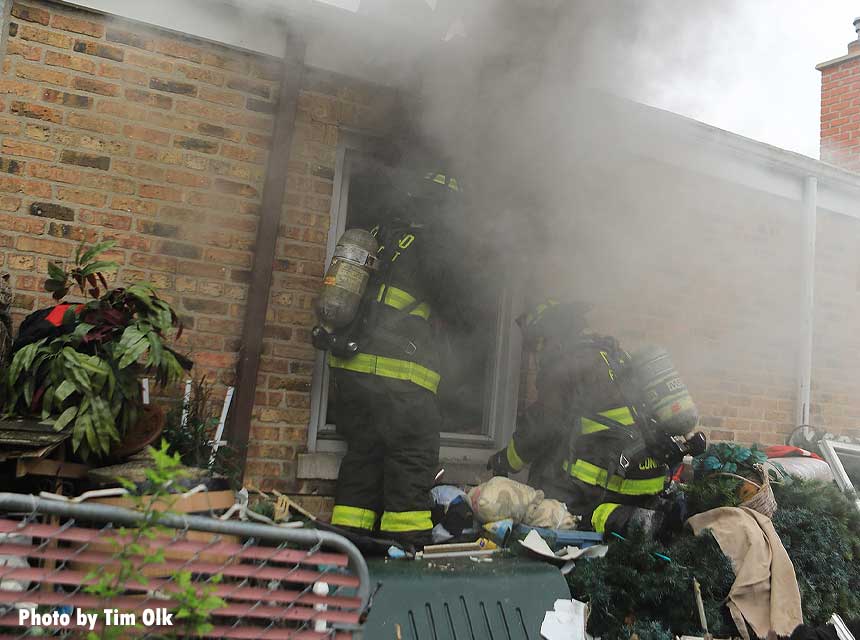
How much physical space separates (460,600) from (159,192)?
2.41 m

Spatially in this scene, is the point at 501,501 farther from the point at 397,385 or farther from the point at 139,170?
the point at 139,170

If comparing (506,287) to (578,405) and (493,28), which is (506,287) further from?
(493,28)

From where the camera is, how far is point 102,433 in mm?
2484

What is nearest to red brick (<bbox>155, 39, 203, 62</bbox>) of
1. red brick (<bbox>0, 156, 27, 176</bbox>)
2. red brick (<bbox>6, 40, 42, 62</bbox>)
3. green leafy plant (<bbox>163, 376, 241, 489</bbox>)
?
red brick (<bbox>6, 40, 42, 62</bbox>)

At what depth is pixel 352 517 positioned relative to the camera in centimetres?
331

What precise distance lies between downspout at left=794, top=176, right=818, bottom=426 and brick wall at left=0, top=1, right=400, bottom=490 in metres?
4.05

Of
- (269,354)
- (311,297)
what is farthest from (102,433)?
(311,297)

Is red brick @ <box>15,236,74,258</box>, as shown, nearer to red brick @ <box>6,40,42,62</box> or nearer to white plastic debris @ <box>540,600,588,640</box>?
red brick @ <box>6,40,42,62</box>

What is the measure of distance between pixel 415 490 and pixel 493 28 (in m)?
2.48

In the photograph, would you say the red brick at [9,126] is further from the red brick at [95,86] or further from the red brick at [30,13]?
the red brick at [30,13]

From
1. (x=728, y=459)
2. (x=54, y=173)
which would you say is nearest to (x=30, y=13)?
(x=54, y=173)

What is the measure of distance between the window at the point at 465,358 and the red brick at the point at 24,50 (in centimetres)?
155

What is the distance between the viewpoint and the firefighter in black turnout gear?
363cm

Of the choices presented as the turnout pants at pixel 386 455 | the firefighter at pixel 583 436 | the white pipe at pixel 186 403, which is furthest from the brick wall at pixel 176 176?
the firefighter at pixel 583 436
